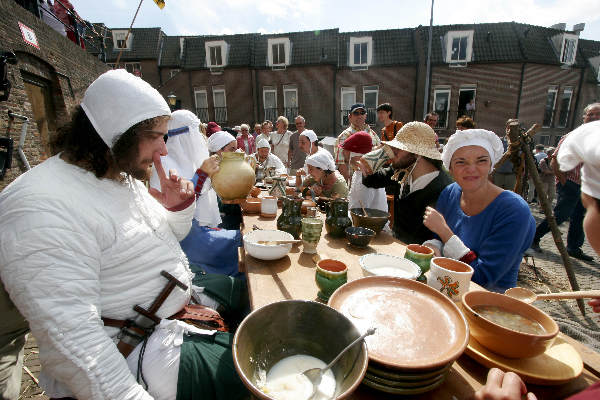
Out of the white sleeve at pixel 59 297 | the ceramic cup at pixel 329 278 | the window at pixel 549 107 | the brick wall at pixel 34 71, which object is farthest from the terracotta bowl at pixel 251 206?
the window at pixel 549 107

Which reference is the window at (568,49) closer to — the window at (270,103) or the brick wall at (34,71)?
the window at (270,103)

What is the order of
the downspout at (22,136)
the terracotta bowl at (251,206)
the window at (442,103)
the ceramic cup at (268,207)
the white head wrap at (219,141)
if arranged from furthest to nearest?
the window at (442,103)
the downspout at (22,136)
the white head wrap at (219,141)
the terracotta bowl at (251,206)
the ceramic cup at (268,207)

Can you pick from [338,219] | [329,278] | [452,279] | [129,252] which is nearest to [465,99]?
[338,219]

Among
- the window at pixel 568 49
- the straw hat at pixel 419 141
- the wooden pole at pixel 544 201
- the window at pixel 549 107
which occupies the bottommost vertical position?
the wooden pole at pixel 544 201

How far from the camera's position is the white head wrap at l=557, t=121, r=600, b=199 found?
0.79 metres

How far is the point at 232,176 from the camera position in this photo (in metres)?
2.66

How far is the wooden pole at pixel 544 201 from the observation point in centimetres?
316

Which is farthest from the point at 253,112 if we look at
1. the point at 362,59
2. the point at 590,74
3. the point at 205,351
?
the point at 590,74

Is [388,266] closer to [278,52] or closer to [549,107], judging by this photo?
[278,52]

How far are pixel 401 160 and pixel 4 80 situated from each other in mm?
6844

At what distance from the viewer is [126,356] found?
120 cm

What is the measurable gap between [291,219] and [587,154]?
163 centimetres

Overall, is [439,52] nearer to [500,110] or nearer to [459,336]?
[500,110]

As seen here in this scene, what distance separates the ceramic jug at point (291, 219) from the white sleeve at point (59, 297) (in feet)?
4.21
